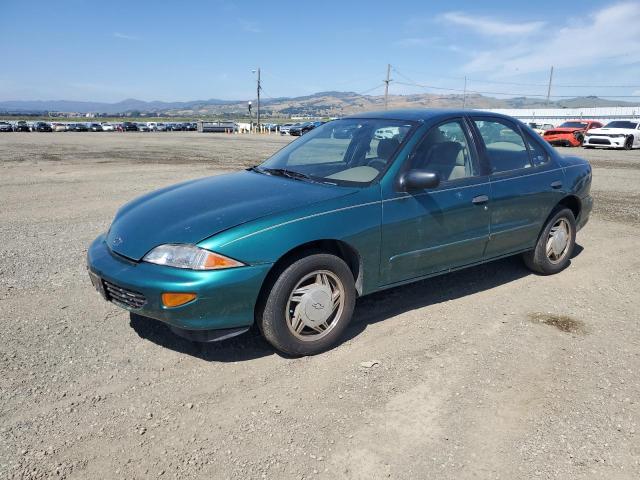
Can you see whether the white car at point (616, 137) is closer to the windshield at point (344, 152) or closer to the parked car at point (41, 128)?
the windshield at point (344, 152)

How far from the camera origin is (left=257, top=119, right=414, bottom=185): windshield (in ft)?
12.3

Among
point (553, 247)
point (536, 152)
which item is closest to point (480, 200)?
point (536, 152)

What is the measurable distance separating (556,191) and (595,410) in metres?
2.53

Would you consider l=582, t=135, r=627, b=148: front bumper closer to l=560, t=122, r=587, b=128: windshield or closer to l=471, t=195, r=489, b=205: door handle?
l=560, t=122, r=587, b=128: windshield

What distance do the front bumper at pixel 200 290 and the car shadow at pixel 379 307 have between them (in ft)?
1.48

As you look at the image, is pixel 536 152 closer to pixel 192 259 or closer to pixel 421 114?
pixel 421 114

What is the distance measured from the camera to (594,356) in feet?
11.1

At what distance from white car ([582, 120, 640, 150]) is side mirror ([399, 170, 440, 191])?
76.9 feet

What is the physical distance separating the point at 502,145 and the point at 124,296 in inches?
134

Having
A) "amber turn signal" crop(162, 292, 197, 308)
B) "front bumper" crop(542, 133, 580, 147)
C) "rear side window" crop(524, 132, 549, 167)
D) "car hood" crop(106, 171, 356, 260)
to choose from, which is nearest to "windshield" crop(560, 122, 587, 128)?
"front bumper" crop(542, 133, 580, 147)

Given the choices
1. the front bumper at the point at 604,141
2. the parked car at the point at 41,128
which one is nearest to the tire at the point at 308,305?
the front bumper at the point at 604,141

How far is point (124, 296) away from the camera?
3078mm

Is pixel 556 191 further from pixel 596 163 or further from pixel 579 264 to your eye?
pixel 596 163

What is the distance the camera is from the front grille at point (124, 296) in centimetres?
298
